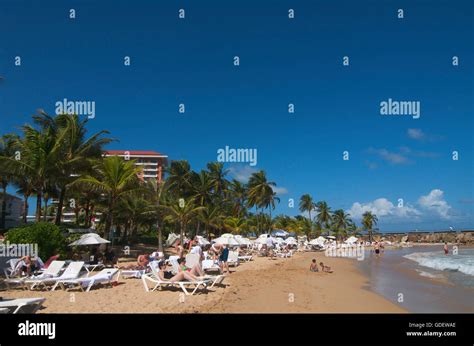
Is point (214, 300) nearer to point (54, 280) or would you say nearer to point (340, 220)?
point (54, 280)

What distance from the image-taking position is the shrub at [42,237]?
1442 cm

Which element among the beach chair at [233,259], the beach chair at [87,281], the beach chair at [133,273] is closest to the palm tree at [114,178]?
the beach chair at [233,259]

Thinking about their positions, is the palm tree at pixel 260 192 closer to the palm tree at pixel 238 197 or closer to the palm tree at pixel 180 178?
the palm tree at pixel 238 197

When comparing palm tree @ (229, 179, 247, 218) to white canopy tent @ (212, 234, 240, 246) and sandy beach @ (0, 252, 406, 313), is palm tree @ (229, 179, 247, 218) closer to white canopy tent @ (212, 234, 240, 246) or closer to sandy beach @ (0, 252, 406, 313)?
white canopy tent @ (212, 234, 240, 246)

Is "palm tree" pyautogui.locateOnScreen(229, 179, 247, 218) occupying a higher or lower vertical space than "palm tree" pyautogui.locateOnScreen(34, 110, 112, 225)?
lower

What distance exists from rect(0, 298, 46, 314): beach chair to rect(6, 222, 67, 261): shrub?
8743 mm

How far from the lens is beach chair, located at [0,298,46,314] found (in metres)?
6.32

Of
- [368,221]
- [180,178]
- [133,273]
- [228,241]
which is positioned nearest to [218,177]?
[180,178]

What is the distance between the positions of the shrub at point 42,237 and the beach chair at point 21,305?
28.7ft

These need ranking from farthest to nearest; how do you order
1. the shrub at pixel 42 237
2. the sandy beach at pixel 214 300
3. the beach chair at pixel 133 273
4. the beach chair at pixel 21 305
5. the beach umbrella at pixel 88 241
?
the beach umbrella at pixel 88 241
the shrub at pixel 42 237
the beach chair at pixel 133 273
the sandy beach at pixel 214 300
the beach chair at pixel 21 305

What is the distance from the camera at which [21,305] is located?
20.9 ft

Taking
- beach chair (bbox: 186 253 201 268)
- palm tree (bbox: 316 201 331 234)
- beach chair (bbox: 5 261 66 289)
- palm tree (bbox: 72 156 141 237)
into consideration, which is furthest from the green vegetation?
palm tree (bbox: 316 201 331 234)
